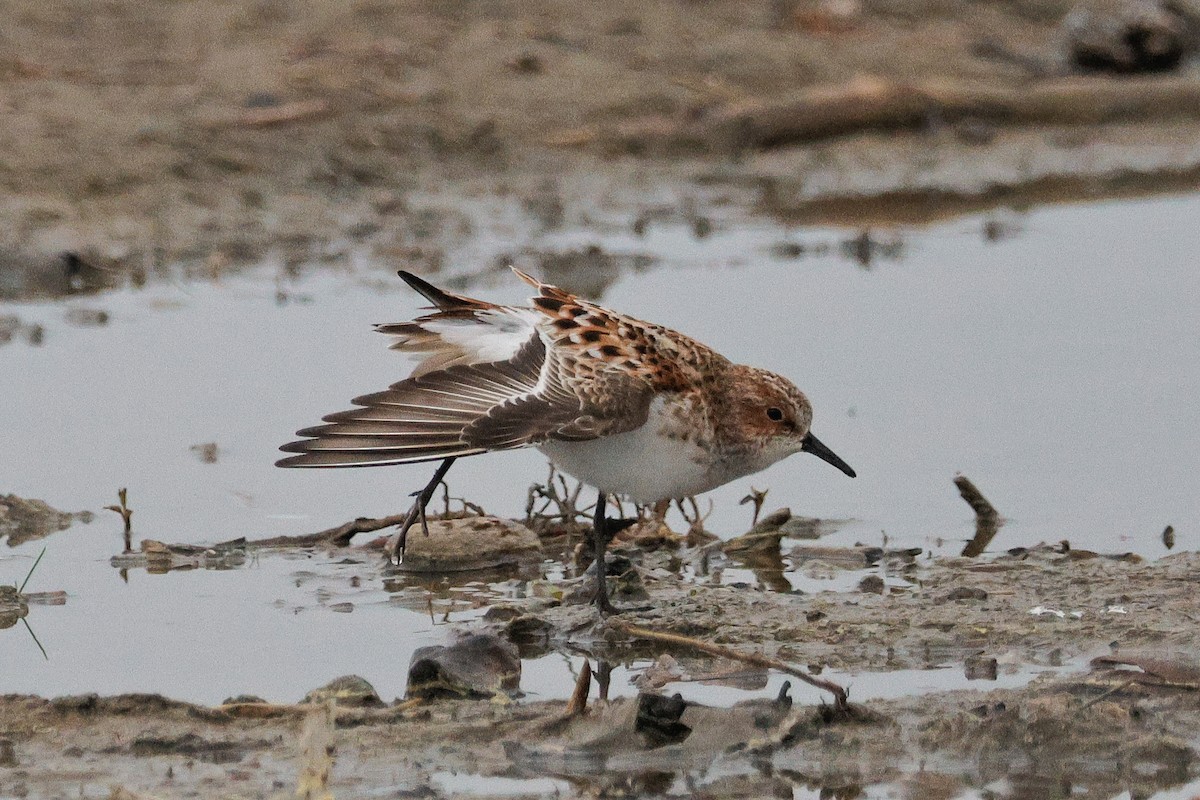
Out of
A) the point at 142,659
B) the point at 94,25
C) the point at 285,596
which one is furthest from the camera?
the point at 94,25

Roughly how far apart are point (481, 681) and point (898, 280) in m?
6.30

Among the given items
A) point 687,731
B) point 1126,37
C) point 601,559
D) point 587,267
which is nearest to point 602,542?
point 601,559

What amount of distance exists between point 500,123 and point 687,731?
9.17 meters

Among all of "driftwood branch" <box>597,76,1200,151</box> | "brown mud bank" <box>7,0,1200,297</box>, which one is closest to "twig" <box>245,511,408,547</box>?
"brown mud bank" <box>7,0,1200,297</box>

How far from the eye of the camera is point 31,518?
7785mm

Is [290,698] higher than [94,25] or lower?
lower

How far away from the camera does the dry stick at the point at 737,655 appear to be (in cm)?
555

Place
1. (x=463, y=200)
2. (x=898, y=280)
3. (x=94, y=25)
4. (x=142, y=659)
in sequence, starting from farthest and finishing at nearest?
(x=94, y=25) < (x=463, y=200) < (x=898, y=280) < (x=142, y=659)

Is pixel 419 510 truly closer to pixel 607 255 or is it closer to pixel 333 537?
pixel 333 537

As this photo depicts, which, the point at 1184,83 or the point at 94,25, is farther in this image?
the point at 1184,83

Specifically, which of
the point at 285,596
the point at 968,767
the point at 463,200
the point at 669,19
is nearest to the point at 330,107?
the point at 463,200

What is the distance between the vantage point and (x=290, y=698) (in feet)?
19.5

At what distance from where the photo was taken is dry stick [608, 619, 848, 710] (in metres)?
5.55

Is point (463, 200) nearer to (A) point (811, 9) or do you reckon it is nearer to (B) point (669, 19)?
(B) point (669, 19)
